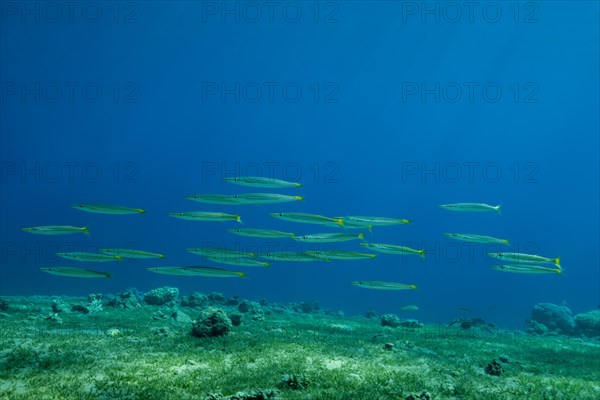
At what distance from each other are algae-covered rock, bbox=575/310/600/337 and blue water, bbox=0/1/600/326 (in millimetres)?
22933

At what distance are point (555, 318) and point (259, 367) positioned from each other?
26.6 m

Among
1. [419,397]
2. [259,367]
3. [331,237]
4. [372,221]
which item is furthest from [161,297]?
[419,397]

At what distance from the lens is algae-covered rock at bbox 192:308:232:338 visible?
10.4 m

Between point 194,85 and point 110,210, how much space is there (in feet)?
293

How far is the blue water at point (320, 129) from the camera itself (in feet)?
223

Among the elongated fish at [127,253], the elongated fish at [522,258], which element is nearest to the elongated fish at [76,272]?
the elongated fish at [127,253]

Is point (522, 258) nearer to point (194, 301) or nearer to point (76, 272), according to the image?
point (76, 272)

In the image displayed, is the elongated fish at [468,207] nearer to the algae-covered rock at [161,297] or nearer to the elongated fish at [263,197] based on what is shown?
the elongated fish at [263,197]

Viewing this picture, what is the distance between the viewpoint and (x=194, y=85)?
93.9m

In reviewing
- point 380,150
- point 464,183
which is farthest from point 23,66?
point 464,183

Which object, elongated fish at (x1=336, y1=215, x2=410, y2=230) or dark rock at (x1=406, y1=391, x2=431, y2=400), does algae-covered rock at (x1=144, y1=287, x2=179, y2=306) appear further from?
dark rock at (x1=406, y1=391, x2=431, y2=400)

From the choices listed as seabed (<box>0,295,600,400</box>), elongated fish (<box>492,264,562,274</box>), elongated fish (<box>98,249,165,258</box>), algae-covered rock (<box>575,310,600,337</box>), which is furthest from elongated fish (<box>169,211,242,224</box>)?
algae-covered rock (<box>575,310,600,337</box>)

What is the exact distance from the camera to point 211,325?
10.5 meters

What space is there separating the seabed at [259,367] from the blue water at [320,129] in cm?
3415
